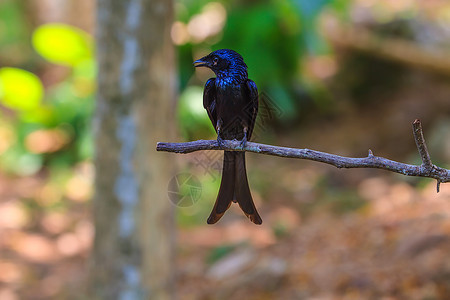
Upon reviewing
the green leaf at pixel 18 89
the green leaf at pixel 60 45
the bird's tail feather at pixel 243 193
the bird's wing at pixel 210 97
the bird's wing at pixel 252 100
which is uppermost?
the green leaf at pixel 60 45

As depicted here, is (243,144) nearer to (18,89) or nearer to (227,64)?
(227,64)

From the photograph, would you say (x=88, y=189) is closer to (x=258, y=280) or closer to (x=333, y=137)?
(x=333, y=137)

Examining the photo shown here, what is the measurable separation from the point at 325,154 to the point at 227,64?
0.30 meters

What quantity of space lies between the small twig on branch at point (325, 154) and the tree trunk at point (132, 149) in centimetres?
373

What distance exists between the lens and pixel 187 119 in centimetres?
953

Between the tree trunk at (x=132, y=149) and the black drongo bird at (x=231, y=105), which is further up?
the tree trunk at (x=132, y=149)

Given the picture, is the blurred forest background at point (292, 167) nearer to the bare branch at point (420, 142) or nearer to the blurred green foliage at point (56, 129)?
the blurred green foliage at point (56, 129)

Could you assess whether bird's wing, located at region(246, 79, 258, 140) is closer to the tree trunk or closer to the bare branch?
the bare branch

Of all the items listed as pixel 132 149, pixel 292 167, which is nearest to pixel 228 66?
pixel 132 149

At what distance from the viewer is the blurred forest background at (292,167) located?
19.9 feet

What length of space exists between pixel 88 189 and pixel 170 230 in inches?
228

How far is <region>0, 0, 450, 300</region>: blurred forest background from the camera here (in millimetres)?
6070

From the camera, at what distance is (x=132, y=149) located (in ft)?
16.2

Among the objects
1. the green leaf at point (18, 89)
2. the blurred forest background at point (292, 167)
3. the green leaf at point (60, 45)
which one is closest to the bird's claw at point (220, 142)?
the blurred forest background at point (292, 167)
